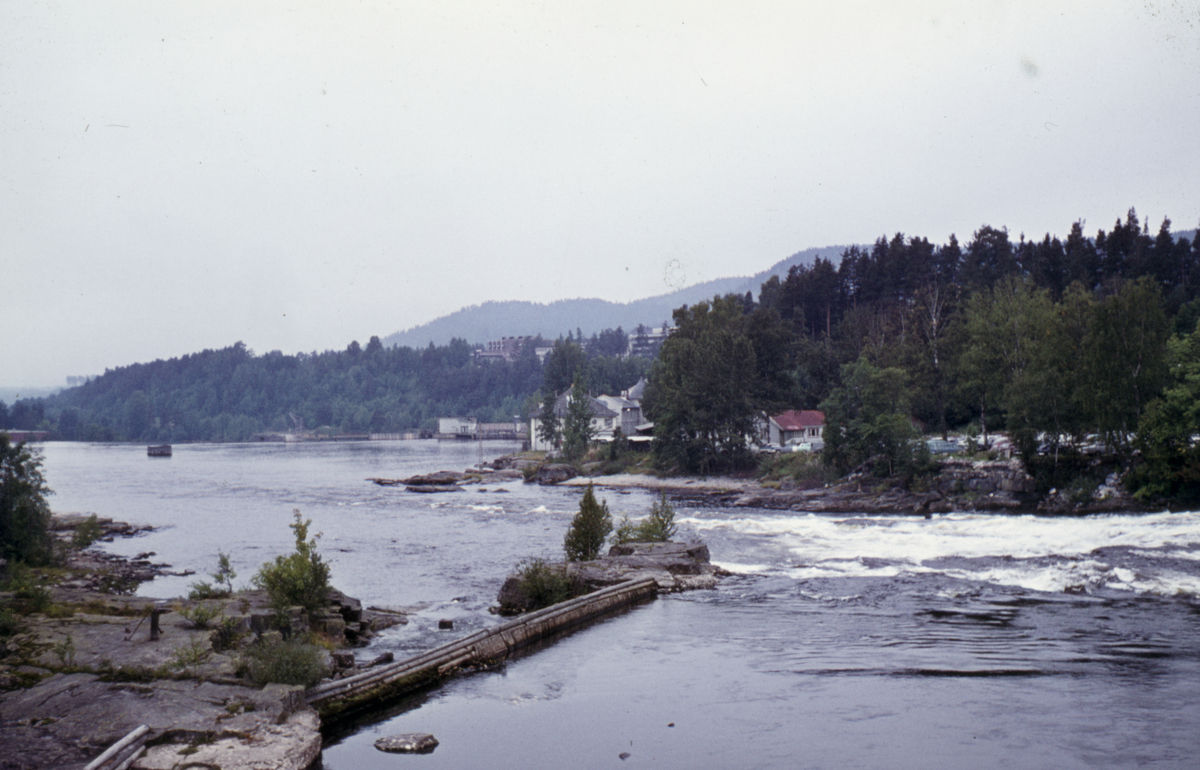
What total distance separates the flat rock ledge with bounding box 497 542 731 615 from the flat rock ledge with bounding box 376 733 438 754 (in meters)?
10.9

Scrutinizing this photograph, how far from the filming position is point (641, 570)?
26.9 m

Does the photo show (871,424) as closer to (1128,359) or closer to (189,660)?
(1128,359)

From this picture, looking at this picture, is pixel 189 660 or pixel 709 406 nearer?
pixel 189 660

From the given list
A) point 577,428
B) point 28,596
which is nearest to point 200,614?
point 28,596

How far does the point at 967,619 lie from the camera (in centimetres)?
2133

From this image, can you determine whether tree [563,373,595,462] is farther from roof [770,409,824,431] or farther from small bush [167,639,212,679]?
small bush [167,639,212,679]

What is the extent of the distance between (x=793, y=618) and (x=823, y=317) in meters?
80.7

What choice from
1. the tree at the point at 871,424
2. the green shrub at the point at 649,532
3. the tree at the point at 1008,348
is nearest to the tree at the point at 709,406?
the tree at the point at 871,424

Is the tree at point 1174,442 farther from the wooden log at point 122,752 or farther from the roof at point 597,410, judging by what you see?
the roof at point 597,410

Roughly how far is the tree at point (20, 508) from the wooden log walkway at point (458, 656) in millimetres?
21315

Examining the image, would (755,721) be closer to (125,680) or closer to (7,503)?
(125,680)

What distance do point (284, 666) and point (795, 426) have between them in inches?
2713

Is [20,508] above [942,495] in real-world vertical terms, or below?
above

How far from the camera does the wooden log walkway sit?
45.6 feet
